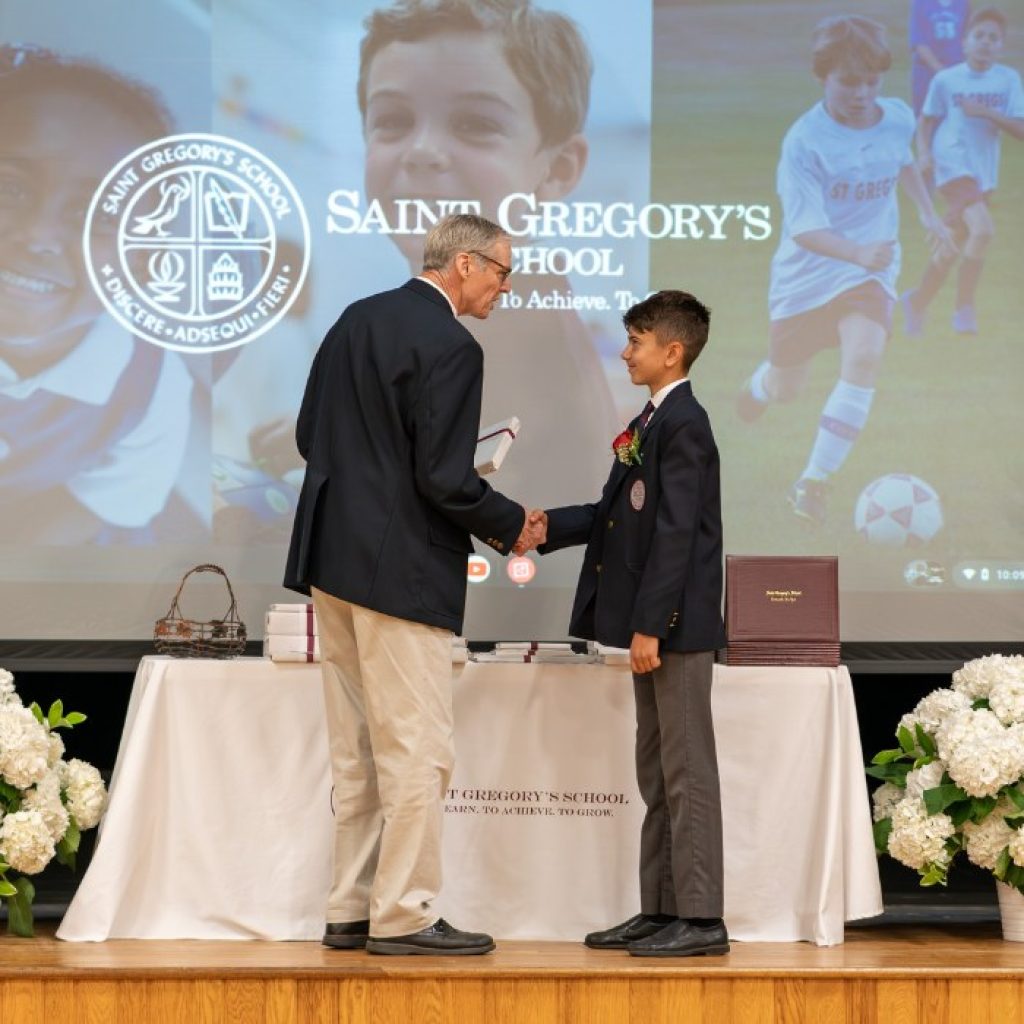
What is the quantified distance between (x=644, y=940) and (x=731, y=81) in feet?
8.40

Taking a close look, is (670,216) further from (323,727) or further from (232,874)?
(232,874)

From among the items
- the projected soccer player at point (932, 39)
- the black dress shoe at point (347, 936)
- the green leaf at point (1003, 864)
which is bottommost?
the black dress shoe at point (347, 936)

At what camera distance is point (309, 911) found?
386 cm

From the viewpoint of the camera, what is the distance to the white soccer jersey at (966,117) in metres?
4.79

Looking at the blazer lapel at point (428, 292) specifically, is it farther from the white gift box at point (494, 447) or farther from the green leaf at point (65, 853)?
the green leaf at point (65, 853)

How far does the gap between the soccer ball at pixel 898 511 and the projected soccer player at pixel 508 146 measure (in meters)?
0.78

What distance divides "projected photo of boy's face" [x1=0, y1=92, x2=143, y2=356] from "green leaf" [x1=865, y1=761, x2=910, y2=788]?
2.55m

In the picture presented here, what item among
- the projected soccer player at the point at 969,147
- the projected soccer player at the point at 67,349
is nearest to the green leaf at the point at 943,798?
the projected soccer player at the point at 969,147

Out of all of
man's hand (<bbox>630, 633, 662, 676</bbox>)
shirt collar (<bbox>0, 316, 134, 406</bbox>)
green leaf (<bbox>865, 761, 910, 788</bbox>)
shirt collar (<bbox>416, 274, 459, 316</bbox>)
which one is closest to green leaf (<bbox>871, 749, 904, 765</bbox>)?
green leaf (<bbox>865, 761, 910, 788</bbox>)

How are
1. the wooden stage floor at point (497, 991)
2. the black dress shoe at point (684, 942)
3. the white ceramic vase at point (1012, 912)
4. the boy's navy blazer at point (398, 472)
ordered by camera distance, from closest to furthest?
the wooden stage floor at point (497, 991) < the boy's navy blazer at point (398, 472) < the black dress shoe at point (684, 942) < the white ceramic vase at point (1012, 912)

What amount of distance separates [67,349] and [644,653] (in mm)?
2116

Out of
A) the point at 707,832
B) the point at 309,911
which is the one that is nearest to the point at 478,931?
the point at 309,911

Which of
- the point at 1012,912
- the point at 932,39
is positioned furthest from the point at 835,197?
the point at 1012,912

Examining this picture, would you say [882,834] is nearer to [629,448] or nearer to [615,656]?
[615,656]
